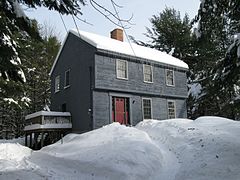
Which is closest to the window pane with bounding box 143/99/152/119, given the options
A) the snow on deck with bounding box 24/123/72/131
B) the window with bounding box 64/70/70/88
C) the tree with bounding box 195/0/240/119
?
the snow on deck with bounding box 24/123/72/131

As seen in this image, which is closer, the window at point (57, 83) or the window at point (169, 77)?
the window at point (169, 77)

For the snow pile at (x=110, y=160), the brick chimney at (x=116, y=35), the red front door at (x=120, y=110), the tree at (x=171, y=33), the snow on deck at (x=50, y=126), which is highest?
the tree at (x=171, y=33)

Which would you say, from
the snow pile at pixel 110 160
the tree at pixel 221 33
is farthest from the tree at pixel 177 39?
the tree at pixel 221 33

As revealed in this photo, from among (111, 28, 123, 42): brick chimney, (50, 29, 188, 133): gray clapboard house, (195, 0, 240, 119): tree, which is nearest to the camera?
(195, 0, 240, 119): tree

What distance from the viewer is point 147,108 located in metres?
18.9

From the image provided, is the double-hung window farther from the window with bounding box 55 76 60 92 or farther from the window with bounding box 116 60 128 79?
the window with bounding box 55 76 60 92

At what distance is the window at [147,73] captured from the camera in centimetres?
1915

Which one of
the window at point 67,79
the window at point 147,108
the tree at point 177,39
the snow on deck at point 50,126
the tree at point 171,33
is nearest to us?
the snow on deck at point 50,126

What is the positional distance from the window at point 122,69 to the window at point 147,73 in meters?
1.70

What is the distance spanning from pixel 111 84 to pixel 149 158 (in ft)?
27.8

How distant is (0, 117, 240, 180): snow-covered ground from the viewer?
7754mm

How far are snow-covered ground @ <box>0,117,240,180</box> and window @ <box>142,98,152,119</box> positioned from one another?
5.93 m

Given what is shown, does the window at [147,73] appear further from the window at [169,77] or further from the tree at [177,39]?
the tree at [177,39]

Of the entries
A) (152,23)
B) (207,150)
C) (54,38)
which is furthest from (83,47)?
(152,23)
